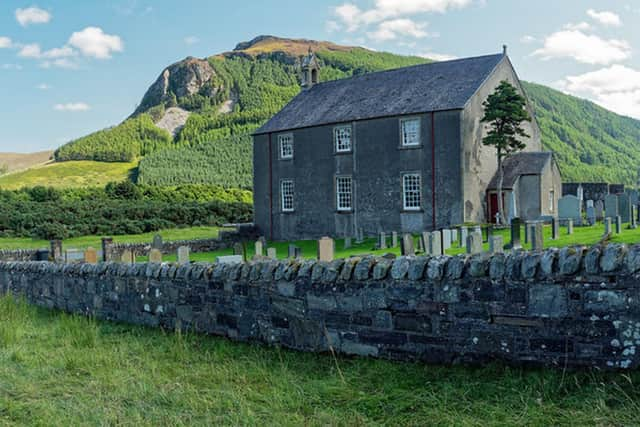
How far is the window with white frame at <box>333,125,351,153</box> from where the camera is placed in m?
34.0

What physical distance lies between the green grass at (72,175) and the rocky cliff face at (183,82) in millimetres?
40218

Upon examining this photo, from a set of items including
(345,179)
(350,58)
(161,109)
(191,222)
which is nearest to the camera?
(345,179)

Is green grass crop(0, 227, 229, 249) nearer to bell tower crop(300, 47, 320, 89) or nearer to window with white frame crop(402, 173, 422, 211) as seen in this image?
bell tower crop(300, 47, 320, 89)

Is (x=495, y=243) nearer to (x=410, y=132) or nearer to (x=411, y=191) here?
(x=411, y=191)

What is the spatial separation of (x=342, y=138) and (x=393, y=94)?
12.4ft

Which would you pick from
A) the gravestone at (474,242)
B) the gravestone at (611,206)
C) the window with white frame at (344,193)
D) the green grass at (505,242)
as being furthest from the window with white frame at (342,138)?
the gravestone at (474,242)

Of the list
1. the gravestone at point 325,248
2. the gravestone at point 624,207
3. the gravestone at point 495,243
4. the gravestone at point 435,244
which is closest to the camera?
the gravestone at point 495,243

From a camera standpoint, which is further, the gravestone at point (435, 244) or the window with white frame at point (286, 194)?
the window with white frame at point (286, 194)

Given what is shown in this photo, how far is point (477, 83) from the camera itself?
103 feet

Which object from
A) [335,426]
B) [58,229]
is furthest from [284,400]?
[58,229]

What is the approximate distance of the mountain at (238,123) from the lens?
289 ft

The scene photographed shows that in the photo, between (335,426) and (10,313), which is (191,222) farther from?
(335,426)

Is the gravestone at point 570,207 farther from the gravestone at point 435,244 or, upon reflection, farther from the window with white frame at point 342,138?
the window with white frame at point 342,138

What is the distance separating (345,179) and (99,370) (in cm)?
2760
